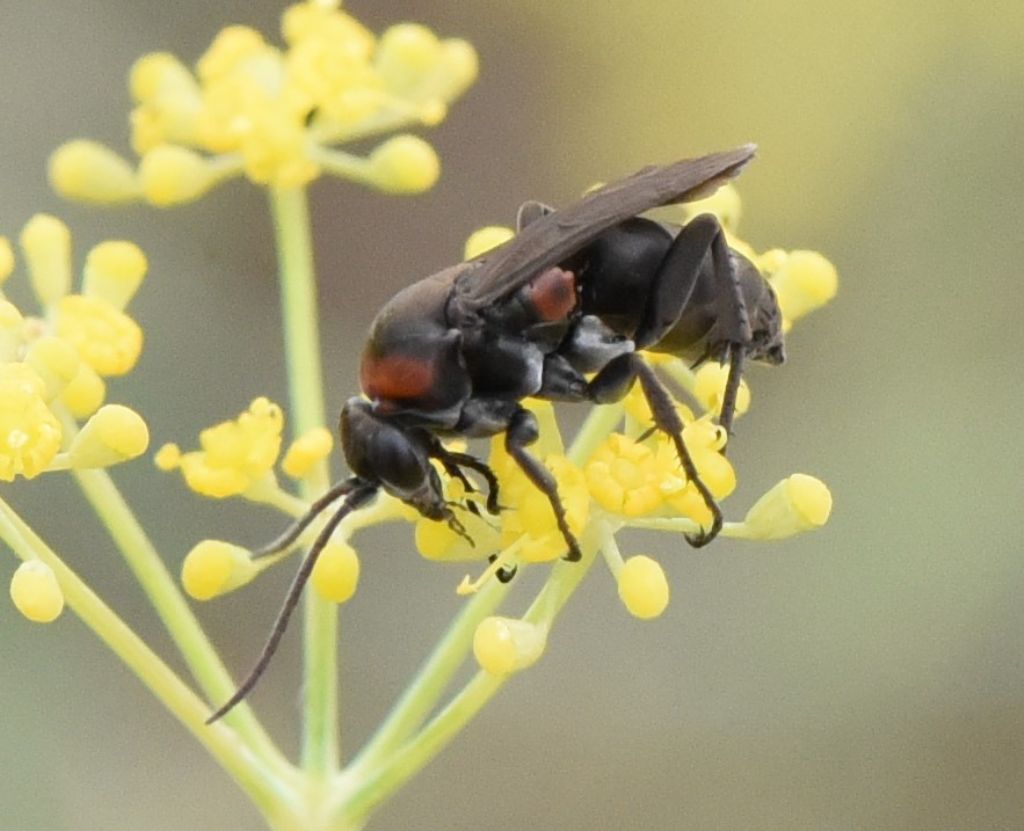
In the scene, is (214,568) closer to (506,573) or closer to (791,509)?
(506,573)

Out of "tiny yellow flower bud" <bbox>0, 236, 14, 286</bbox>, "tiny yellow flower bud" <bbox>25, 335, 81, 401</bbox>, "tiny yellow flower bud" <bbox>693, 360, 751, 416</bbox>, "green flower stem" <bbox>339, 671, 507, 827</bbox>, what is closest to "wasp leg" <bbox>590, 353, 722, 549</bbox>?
"tiny yellow flower bud" <bbox>693, 360, 751, 416</bbox>

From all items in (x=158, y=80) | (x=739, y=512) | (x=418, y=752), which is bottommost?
(x=739, y=512)

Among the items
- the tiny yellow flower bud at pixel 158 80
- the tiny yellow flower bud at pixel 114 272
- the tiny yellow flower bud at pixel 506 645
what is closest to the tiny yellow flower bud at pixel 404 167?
the tiny yellow flower bud at pixel 158 80

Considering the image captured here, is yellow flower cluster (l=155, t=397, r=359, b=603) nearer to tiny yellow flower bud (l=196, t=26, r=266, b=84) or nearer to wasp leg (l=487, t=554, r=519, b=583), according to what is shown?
wasp leg (l=487, t=554, r=519, b=583)

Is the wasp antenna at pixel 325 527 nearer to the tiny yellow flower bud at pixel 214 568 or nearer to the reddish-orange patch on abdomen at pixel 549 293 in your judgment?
the tiny yellow flower bud at pixel 214 568

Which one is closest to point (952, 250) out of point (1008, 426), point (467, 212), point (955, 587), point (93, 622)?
point (1008, 426)

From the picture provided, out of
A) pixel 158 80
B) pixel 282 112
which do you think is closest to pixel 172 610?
pixel 282 112

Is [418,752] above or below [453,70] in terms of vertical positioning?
below

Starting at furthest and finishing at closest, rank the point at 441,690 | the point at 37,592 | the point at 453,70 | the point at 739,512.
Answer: the point at 739,512, the point at 453,70, the point at 441,690, the point at 37,592
